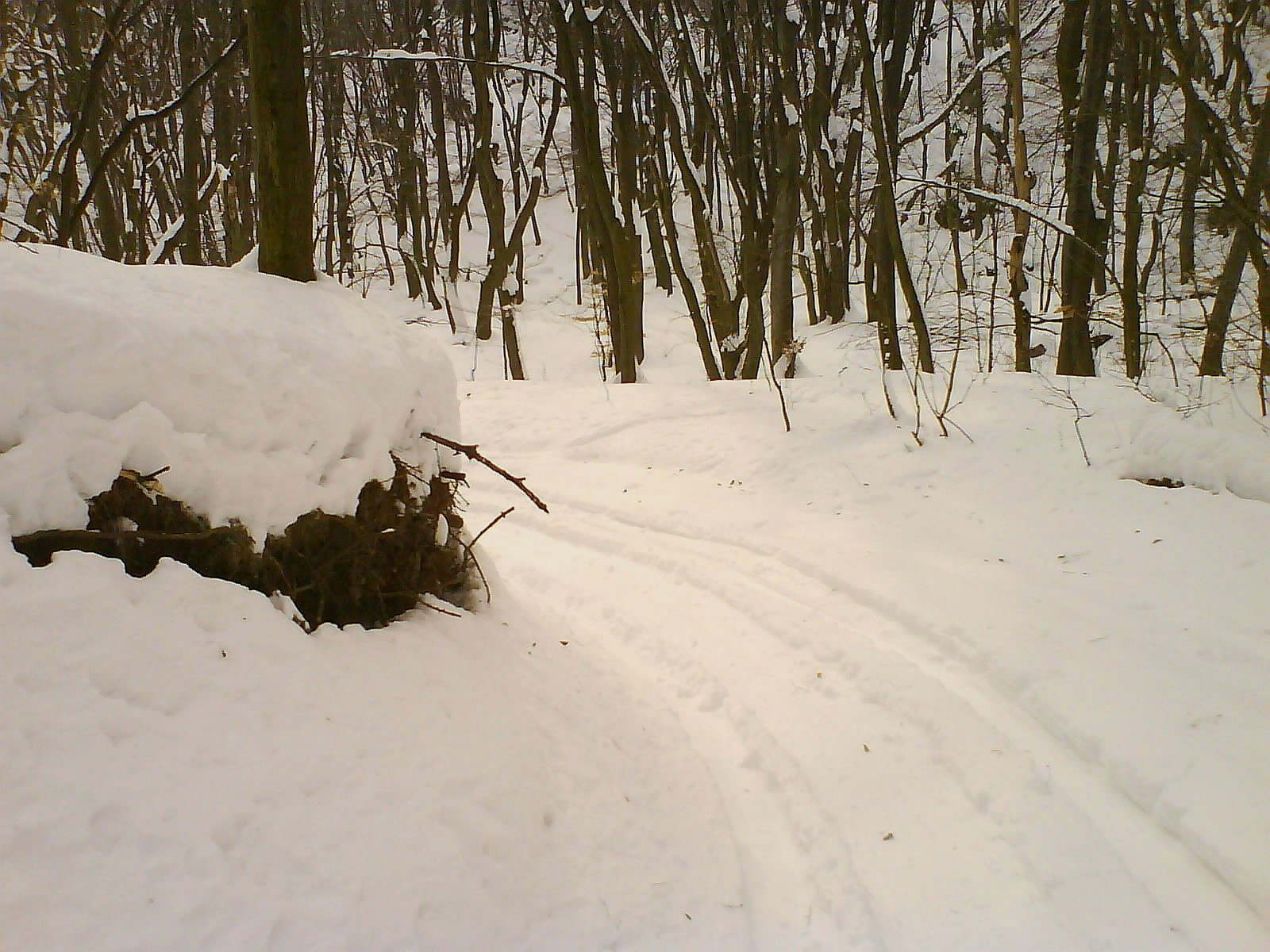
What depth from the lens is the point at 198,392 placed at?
8.00 feet

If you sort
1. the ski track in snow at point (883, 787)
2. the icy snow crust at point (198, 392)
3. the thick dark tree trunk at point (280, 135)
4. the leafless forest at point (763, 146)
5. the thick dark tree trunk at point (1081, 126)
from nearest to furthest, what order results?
the icy snow crust at point (198, 392) < the ski track in snow at point (883, 787) < the thick dark tree trunk at point (280, 135) < the leafless forest at point (763, 146) < the thick dark tree trunk at point (1081, 126)

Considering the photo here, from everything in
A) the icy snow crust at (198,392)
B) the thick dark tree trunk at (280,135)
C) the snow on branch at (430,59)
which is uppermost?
the snow on branch at (430,59)

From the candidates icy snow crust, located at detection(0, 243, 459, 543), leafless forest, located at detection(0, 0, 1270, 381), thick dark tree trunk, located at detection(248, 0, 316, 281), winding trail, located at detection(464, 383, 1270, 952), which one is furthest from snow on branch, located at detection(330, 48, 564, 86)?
winding trail, located at detection(464, 383, 1270, 952)

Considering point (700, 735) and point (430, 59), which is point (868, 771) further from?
point (430, 59)

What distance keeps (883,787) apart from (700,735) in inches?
30.4

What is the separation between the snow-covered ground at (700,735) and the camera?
175 centimetres

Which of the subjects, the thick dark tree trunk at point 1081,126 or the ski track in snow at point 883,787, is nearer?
the ski track in snow at point 883,787

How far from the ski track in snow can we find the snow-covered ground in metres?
0.01

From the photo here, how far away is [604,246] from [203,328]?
846 cm

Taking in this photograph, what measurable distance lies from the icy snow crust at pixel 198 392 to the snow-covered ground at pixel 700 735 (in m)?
0.04

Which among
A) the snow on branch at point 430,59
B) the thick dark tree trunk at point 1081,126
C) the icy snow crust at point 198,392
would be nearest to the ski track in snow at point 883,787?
the icy snow crust at point 198,392

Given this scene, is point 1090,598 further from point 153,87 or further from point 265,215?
point 153,87

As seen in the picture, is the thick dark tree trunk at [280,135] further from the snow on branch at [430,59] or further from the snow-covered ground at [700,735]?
the snow on branch at [430,59]

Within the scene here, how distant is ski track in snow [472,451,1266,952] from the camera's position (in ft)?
7.97
